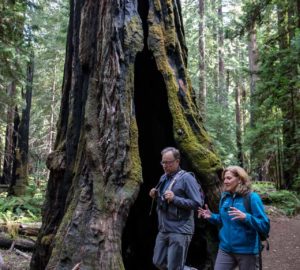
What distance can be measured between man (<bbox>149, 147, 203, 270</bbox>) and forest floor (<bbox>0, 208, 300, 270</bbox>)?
3.46 m

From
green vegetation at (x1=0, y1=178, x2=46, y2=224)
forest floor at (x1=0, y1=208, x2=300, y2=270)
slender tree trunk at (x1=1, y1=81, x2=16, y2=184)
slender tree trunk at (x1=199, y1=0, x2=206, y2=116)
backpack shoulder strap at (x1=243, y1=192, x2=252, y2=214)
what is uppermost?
slender tree trunk at (x1=199, y1=0, x2=206, y2=116)

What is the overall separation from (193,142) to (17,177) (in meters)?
14.2

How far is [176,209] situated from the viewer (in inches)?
201

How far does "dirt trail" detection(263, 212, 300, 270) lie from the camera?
8859 mm

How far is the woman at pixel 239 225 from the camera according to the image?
14.3 ft

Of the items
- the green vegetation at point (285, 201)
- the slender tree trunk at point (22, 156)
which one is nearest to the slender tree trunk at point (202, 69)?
the green vegetation at point (285, 201)

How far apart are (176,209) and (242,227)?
2.99 feet

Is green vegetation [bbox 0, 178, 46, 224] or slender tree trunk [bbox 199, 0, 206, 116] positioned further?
slender tree trunk [bbox 199, 0, 206, 116]

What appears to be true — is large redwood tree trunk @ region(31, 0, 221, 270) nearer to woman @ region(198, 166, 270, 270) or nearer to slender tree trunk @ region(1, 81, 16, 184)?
woman @ region(198, 166, 270, 270)

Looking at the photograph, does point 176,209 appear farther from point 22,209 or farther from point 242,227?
point 22,209

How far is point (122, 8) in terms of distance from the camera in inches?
259

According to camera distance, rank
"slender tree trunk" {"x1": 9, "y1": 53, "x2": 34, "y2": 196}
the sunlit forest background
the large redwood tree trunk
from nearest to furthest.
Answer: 1. the large redwood tree trunk
2. the sunlit forest background
3. "slender tree trunk" {"x1": 9, "y1": 53, "x2": 34, "y2": 196}

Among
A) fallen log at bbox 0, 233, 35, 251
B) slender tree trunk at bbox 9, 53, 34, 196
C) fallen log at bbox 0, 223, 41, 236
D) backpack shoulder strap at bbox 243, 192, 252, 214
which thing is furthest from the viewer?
slender tree trunk at bbox 9, 53, 34, 196

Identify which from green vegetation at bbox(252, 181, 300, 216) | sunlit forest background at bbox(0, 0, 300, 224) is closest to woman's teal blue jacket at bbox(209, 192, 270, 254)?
sunlit forest background at bbox(0, 0, 300, 224)
